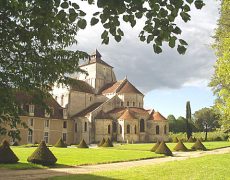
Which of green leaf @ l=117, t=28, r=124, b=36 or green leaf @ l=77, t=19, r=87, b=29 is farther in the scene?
green leaf @ l=117, t=28, r=124, b=36

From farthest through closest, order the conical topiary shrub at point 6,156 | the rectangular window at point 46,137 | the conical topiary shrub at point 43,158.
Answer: the rectangular window at point 46,137 < the conical topiary shrub at point 43,158 < the conical topiary shrub at point 6,156

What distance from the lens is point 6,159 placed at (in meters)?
19.3

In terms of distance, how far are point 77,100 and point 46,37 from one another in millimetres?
56744

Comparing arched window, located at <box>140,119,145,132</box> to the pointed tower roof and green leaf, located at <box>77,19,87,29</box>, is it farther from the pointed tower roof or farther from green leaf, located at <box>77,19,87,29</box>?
green leaf, located at <box>77,19,87,29</box>

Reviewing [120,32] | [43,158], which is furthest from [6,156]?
[120,32]

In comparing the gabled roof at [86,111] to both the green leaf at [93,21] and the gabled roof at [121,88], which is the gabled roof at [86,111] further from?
the green leaf at [93,21]

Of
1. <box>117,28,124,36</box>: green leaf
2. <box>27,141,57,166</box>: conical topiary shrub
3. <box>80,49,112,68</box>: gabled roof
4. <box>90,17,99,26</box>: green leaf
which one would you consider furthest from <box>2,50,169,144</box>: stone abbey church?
<box>90,17,99,26</box>: green leaf

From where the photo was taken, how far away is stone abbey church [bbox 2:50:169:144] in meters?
54.2

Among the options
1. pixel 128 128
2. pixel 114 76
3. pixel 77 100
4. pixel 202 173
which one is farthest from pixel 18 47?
pixel 114 76

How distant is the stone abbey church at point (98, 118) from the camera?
54.2m

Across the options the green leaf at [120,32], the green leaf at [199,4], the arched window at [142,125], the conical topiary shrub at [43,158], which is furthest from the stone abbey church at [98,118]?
the green leaf at [199,4]

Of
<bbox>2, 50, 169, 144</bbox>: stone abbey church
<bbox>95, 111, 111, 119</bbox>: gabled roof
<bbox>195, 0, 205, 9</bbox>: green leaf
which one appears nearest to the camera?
<bbox>195, 0, 205, 9</bbox>: green leaf

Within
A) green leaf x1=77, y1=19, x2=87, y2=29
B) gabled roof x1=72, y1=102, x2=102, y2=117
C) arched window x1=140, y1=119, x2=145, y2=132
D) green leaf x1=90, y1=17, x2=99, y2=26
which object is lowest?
arched window x1=140, y1=119, x2=145, y2=132

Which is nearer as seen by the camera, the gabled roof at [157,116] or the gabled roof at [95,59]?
the gabled roof at [157,116]
